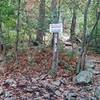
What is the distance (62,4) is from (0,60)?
14.1ft

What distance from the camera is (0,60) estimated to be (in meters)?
12.4

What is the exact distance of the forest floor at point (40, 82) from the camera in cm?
928

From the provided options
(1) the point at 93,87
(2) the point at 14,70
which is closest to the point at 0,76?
(2) the point at 14,70

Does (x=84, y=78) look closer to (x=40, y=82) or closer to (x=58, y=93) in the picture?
(x=58, y=93)

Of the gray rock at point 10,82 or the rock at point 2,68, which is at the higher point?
the rock at point 2,68

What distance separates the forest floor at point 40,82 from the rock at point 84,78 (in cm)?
14

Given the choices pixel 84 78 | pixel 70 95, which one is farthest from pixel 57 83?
pixel 70 95

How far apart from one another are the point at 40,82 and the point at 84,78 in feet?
4.90

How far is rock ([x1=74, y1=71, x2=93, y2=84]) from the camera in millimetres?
10277

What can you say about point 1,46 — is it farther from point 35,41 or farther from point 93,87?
point 93,87

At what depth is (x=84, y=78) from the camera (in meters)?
10.4

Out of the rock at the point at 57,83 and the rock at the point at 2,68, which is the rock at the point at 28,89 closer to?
the rock at the point at 57,83

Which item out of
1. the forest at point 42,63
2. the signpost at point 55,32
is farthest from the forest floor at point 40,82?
the signpost at point 55,32

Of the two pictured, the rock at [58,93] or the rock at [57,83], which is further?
the rock at [57,83]
